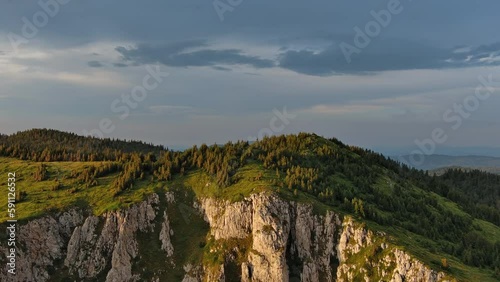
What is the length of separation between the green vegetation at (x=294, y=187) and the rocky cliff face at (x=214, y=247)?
11.5ft

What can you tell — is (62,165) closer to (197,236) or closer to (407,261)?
(197,236)

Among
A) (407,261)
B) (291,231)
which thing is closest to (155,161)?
(291,231)

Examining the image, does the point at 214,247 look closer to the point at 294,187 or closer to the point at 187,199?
the point at 187,199

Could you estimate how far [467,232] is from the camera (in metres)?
129

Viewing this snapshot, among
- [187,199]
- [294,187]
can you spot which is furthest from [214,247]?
[294,187]

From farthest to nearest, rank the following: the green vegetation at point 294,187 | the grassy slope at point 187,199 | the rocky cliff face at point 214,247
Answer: the green vegetation at point 294,187
the grassy slope at point 187,199
the rocky cliff face at point 214,247

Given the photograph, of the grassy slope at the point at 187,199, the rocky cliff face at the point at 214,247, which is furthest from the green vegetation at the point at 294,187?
the rocky cliff face at the point at 214,247

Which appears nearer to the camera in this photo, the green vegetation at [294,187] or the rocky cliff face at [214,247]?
the rocky cliff face at [214,247]

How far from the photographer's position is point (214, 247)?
10825cm

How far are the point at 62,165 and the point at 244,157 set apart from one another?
64.4 m

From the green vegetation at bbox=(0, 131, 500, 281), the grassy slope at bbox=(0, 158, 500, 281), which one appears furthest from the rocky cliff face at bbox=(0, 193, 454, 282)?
the green vegetation at bbox=(0, 131, 500, 281)

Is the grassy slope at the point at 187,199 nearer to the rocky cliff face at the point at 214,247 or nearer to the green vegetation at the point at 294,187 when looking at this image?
the green vegetation at the point at 294,187

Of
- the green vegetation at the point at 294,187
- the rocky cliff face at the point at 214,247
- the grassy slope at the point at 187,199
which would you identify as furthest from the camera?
the green vegetation at the point at 294,187

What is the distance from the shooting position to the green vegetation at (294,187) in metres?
111
